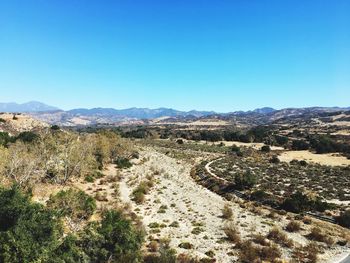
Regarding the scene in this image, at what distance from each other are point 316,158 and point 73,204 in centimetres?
8169

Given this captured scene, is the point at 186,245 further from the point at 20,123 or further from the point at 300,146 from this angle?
the point at 20,123

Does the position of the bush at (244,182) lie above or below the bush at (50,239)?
below

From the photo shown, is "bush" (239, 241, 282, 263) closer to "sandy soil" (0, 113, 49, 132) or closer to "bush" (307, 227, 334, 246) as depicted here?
"bush" (307, 227, 334, 246)

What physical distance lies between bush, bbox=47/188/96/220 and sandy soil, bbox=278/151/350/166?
2761 inches

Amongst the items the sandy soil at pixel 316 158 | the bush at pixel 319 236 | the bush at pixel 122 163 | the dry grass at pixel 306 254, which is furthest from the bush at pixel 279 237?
the sandy soil at pixel 316 158

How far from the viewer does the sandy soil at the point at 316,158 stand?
8722 cm

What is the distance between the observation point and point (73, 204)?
3188 centimetres

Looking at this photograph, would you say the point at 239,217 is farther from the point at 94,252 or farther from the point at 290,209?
the point at 94,252

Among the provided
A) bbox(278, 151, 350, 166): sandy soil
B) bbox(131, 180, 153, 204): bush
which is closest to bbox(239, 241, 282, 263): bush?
bbox(131, 180, 153, 204): bush

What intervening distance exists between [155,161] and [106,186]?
33413 mm

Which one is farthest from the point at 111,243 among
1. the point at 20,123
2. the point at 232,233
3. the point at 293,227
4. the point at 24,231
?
the point at 20,123

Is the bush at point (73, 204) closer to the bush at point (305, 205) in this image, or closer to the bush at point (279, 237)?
the bush at point (279, 237)

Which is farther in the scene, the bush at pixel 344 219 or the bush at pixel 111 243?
the bush at pixel 344 219

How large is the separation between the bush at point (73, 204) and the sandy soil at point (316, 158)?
70135 mm
